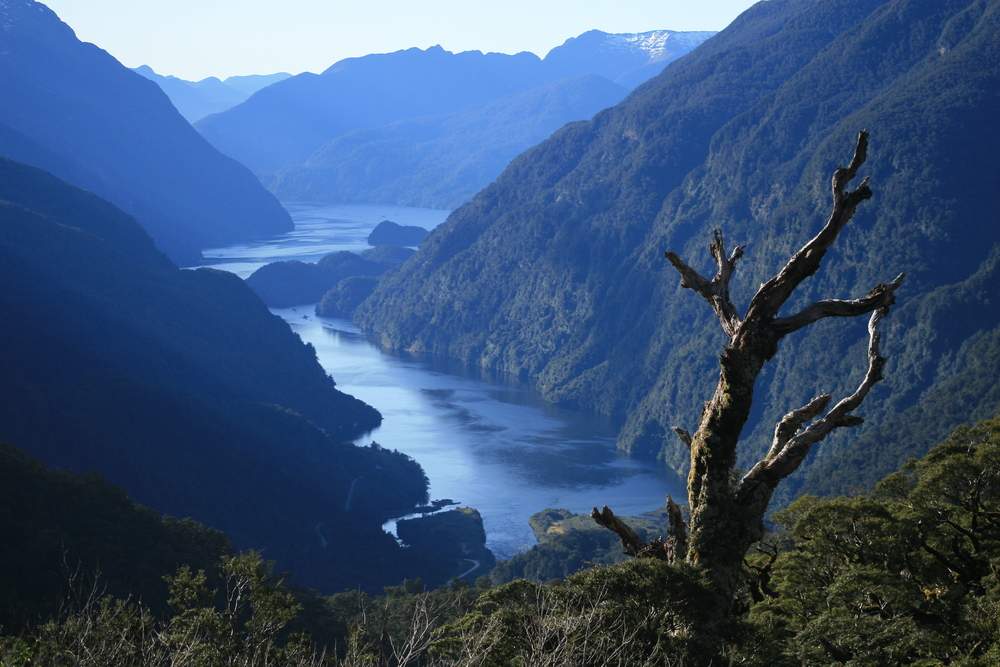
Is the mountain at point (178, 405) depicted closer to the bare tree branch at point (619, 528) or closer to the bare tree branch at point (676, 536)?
the bare tree branch at point (619, 528)

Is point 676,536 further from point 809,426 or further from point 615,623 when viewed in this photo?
point 809,426

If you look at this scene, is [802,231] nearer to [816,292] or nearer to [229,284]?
[816,292]

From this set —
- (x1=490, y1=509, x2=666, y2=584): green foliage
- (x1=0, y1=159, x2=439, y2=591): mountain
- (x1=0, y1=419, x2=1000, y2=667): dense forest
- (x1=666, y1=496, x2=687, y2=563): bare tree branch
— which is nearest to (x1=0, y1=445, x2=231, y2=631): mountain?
(x1=0, y1=419, x2=1000, y2=667): dense forest

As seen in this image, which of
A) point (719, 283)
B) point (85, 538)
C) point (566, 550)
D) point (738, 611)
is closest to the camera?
point (719, 283)

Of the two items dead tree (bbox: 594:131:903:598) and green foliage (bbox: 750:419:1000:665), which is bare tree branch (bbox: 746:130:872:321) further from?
green foliage (bbox: 750:419:1000:665)

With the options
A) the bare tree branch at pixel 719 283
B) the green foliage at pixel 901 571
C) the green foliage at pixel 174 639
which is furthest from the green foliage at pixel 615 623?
the bare tree branch at pixel 719 283

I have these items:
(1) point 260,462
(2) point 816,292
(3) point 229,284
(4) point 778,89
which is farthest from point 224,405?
(4) point 778,89

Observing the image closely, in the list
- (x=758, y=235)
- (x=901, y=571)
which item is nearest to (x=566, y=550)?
(x=901, y=571)
